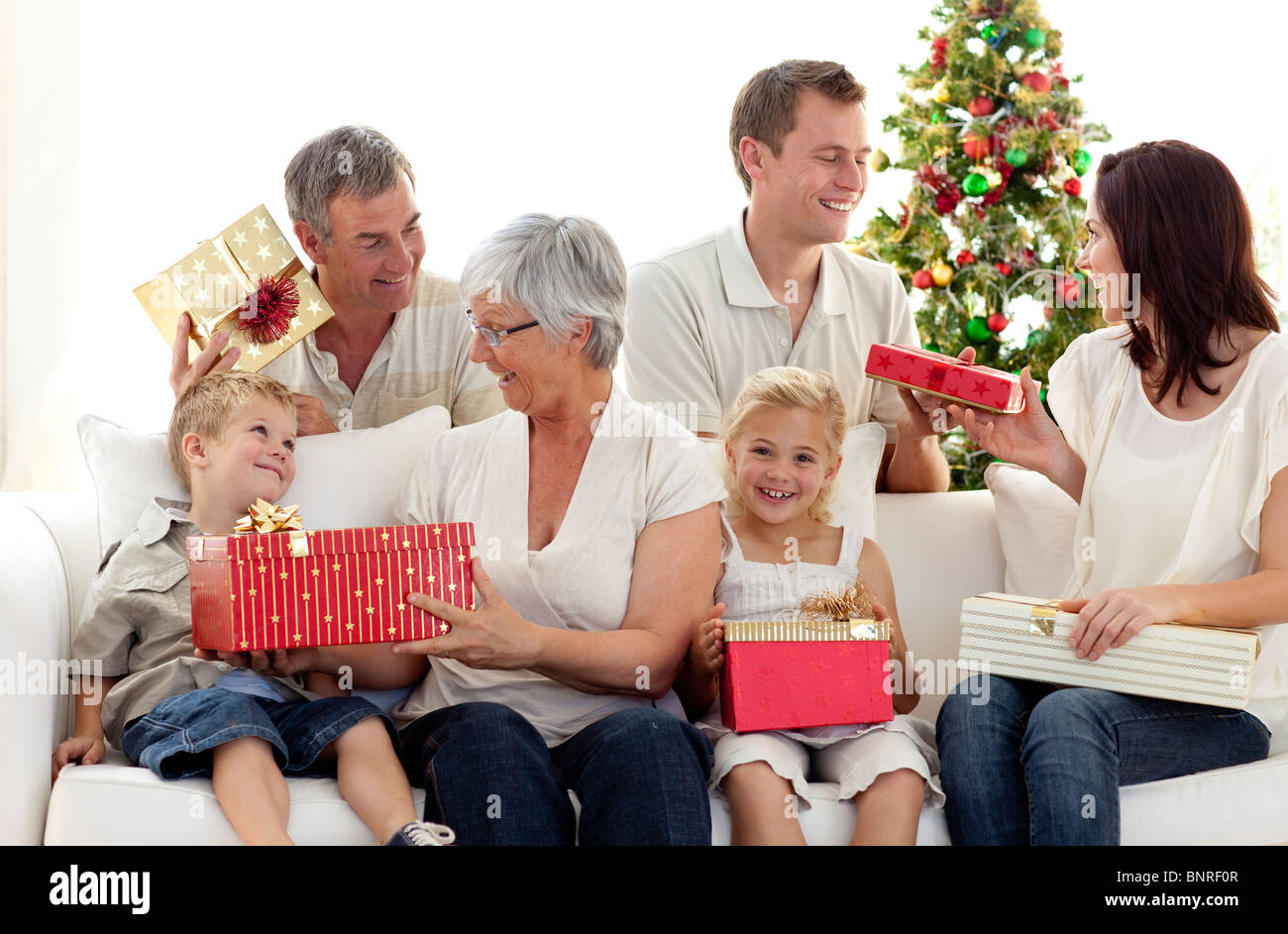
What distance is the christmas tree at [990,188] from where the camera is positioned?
3.87 meters

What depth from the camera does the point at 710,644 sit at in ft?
7.18

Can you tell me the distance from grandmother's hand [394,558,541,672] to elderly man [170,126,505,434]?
29.8 inches

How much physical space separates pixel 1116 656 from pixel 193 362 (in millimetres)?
1845

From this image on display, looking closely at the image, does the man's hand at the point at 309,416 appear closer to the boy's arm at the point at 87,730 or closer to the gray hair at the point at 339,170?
the gray hair at the point at 339,170

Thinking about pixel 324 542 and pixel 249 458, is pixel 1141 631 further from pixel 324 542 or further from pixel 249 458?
pixel 249 458

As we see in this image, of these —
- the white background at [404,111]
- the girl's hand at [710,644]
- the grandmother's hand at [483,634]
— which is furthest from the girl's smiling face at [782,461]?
the white background at [404,111]

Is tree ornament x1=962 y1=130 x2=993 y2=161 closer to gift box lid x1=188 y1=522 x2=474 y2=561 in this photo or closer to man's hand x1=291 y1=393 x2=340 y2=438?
man's hand x1=291 y1=393 x2=340 y2=438

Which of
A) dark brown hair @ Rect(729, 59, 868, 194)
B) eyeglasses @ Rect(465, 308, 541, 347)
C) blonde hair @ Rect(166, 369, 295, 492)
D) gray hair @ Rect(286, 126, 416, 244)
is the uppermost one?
dark brown hair @ Rect(729, 59, 868, 194)

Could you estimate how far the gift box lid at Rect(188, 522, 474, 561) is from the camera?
197 centimetres

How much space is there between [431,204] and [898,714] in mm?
2517

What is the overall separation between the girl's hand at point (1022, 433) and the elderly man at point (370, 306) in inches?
40.5

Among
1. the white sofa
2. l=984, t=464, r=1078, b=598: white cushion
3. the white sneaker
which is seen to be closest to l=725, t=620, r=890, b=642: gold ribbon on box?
the white sofa
